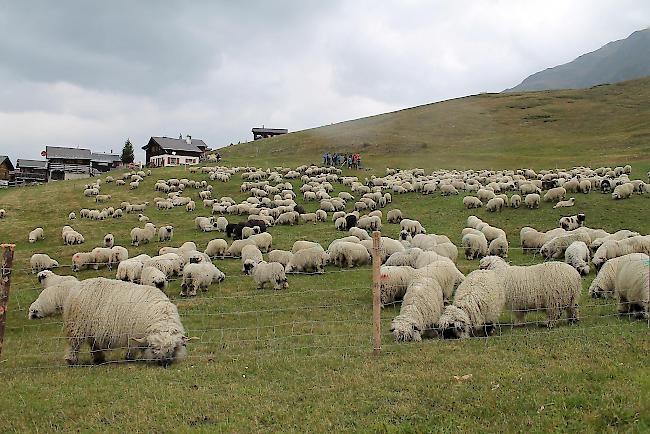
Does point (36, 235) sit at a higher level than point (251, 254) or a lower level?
higher

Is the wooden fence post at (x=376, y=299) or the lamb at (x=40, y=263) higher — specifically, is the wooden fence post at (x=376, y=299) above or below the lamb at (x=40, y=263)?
above

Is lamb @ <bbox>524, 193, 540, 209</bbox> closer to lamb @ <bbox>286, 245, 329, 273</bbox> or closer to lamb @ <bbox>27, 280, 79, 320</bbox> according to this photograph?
lamb @ <bbox>286, 245, 329, 273</bbox>

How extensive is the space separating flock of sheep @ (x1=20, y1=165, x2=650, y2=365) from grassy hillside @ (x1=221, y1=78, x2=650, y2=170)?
2210 cm

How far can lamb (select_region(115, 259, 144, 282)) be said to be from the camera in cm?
1738

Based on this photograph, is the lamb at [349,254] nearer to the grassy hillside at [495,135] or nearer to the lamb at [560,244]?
the lamb at [560,244]

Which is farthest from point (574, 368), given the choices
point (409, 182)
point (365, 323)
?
point (409, 182)

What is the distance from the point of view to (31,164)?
90.4m

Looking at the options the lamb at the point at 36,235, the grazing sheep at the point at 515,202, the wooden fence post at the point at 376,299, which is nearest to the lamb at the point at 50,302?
the wooden fence post at the point at 376,299

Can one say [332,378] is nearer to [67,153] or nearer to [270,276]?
[270,276]

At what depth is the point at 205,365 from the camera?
903cm

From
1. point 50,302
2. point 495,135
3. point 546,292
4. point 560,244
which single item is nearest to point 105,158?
point 495,135

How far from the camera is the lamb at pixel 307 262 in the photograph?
19125 millimetres

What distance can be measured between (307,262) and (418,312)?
878 centimetres

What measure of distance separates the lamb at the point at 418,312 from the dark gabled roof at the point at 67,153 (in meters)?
83.9
